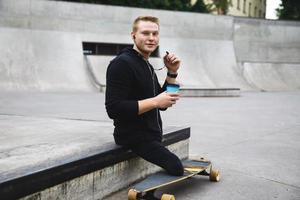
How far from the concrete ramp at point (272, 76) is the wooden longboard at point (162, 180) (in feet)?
60.1

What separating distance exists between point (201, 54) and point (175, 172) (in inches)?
759

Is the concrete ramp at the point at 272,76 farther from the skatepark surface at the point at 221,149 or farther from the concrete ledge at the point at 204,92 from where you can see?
the skatepark surface at the point at 221,149

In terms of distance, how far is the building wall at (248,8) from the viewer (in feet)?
146

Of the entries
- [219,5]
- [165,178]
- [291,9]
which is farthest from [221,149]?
[291,9]

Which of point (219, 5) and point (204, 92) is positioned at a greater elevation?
point (219, 5)

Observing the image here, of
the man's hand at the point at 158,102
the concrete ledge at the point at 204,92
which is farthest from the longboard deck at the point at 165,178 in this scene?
the concrete ledge at the point at 204,92

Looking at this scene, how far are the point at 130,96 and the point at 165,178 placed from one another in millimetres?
752

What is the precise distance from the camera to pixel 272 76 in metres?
23.3

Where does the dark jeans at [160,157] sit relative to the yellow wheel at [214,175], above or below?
above

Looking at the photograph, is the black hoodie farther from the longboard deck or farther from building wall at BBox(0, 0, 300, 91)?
building wall at BBox(0, 0, 300, 91)

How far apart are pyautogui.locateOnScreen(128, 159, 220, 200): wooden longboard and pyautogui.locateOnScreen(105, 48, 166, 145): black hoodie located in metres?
0.34

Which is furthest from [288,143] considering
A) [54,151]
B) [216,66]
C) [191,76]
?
[216,66]

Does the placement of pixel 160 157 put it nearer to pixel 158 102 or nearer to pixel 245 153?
pixel 158 102

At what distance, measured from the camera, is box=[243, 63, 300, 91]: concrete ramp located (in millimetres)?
22062
